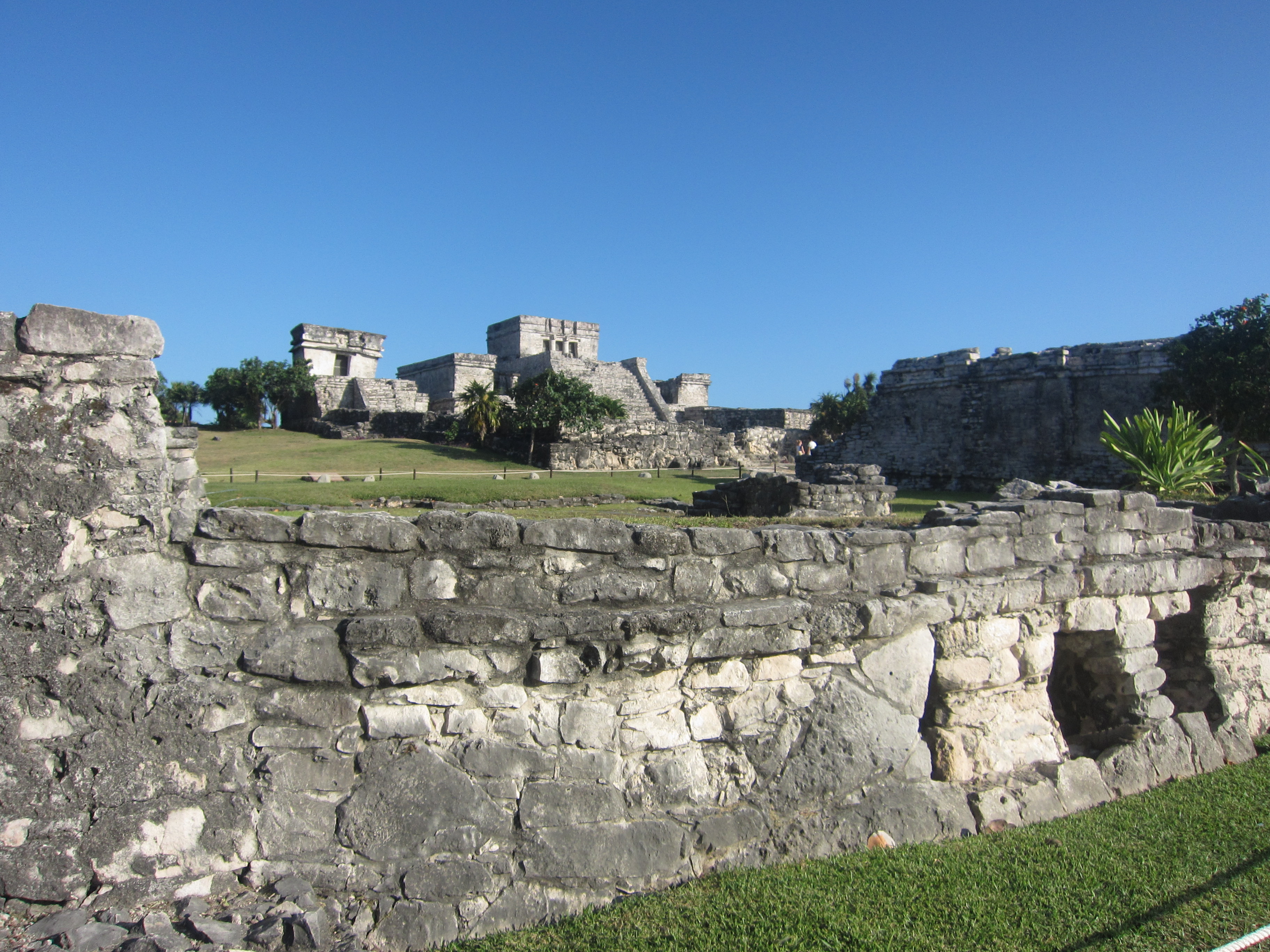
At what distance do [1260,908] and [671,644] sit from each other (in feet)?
8.64

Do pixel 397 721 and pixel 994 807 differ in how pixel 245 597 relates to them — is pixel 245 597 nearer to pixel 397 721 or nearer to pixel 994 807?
pixel 397 721

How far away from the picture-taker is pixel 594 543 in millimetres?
3664

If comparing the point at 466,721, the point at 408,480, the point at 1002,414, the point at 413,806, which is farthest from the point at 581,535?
the point at 1002,414

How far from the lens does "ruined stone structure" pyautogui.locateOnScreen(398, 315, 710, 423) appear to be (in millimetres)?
47094

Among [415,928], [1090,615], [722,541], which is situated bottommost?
[415,928]

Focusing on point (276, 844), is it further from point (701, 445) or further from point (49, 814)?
point (701, 445)

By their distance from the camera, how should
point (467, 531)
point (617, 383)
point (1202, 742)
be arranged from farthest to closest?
1. point (617, 383)
2. point (1202, 742)
3. point (467, 531)

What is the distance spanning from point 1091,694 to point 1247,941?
233 cm

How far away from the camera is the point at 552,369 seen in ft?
148

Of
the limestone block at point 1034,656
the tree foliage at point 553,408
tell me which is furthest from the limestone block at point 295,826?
the tree foliage at point 553,408

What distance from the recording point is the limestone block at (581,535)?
3.55 m

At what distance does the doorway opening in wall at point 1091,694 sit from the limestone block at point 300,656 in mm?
4080

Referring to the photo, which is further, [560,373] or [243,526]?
[560,373]

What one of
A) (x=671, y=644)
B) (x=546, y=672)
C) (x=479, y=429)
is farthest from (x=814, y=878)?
(x=479, y=429)
